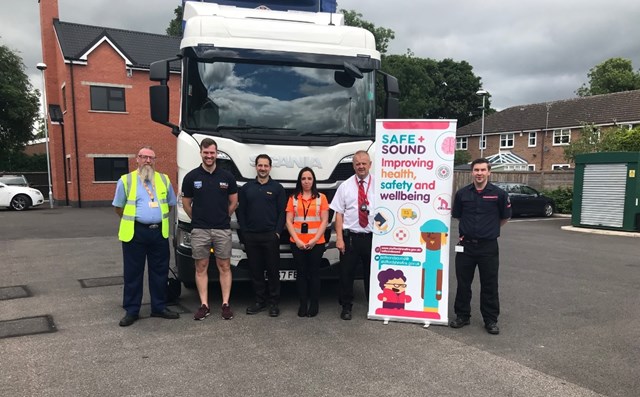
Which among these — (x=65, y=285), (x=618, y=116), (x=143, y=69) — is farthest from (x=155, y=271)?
(x=618, y=116)

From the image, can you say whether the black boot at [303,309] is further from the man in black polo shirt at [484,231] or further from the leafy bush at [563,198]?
the leafy bush at [563,198]

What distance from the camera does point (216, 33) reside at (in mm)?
5336

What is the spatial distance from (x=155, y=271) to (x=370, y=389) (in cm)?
289

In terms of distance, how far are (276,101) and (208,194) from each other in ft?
4.47

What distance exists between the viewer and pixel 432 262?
209 inches

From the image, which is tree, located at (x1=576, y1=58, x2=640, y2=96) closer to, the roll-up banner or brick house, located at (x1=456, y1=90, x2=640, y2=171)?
brick house, located at (x1=456, y1=90, x2=640, y2=171)

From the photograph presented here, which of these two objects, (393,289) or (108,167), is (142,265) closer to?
(393,289)

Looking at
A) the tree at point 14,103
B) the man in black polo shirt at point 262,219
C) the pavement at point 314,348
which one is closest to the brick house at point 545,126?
the pavement at point 314,348

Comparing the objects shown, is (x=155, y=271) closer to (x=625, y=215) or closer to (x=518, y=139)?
(x=625, y=215)

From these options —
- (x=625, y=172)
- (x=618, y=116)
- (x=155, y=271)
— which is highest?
(x=618, y=116)

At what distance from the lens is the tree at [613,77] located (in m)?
48.2

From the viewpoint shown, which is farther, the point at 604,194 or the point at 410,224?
the point at 604,194

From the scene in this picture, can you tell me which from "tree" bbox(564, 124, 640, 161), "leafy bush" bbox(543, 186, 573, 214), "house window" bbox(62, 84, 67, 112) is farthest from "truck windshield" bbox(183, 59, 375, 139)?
"house window" bbox(62, 84, 67, 112)

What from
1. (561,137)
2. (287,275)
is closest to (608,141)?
(561,137)
